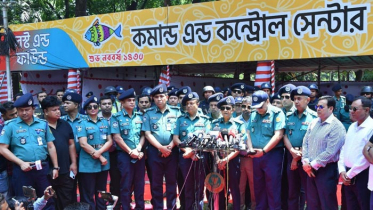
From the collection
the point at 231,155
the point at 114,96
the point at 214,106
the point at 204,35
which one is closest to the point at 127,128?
the point at 214,106

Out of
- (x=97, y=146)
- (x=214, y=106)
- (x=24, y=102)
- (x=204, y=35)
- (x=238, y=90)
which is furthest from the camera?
(x=204, y=35)

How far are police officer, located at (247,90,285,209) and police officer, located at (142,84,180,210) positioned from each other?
3.45ft

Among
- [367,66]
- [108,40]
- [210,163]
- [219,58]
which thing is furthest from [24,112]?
[367,66]

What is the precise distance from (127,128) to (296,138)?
2.14 m

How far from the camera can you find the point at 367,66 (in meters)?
12.2

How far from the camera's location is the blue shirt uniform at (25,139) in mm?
4285

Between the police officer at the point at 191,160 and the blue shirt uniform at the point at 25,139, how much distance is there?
5.31 ft

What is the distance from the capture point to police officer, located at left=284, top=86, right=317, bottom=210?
Answer: 4449mm

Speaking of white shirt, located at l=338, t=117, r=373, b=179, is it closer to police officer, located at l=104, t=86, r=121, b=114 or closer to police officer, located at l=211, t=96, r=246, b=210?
police officer, located at l=211, t=96, r=246, b=210

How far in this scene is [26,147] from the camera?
4.30m

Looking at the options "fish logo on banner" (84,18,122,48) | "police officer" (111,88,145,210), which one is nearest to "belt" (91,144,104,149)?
"police officer" (111,88,145,210)

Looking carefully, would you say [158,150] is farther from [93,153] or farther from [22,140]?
[22,140]

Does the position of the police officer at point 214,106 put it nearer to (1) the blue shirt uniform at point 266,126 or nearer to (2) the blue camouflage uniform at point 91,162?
(1) the blue shirt uniform at point 266,126

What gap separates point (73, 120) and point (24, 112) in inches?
29.9
